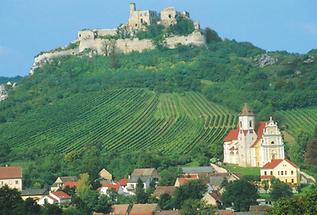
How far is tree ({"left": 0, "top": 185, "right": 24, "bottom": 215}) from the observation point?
57562mm

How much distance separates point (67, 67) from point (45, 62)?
538 centimetres

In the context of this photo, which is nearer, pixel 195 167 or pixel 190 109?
pixel 195 167

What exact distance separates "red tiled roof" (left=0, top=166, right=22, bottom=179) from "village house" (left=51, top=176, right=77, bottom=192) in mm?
2438

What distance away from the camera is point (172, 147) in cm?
8744

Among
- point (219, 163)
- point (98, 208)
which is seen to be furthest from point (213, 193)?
point (219, 163)

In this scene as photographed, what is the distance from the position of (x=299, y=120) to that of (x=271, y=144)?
12317mm

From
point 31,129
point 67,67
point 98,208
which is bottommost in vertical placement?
point 98,208

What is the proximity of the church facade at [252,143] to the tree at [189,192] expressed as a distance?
1228 cm

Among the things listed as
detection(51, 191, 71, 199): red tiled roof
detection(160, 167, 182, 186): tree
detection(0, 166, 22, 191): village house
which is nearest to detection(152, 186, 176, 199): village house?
detection(160, 167, 182, 186): tree

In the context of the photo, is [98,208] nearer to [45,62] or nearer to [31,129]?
[31,129]

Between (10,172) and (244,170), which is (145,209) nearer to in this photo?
(10,172)

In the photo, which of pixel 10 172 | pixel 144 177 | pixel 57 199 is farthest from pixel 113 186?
pixel 10 172

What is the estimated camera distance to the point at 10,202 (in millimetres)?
59062

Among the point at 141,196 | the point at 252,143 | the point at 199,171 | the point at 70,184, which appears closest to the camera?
the point at 141,196
